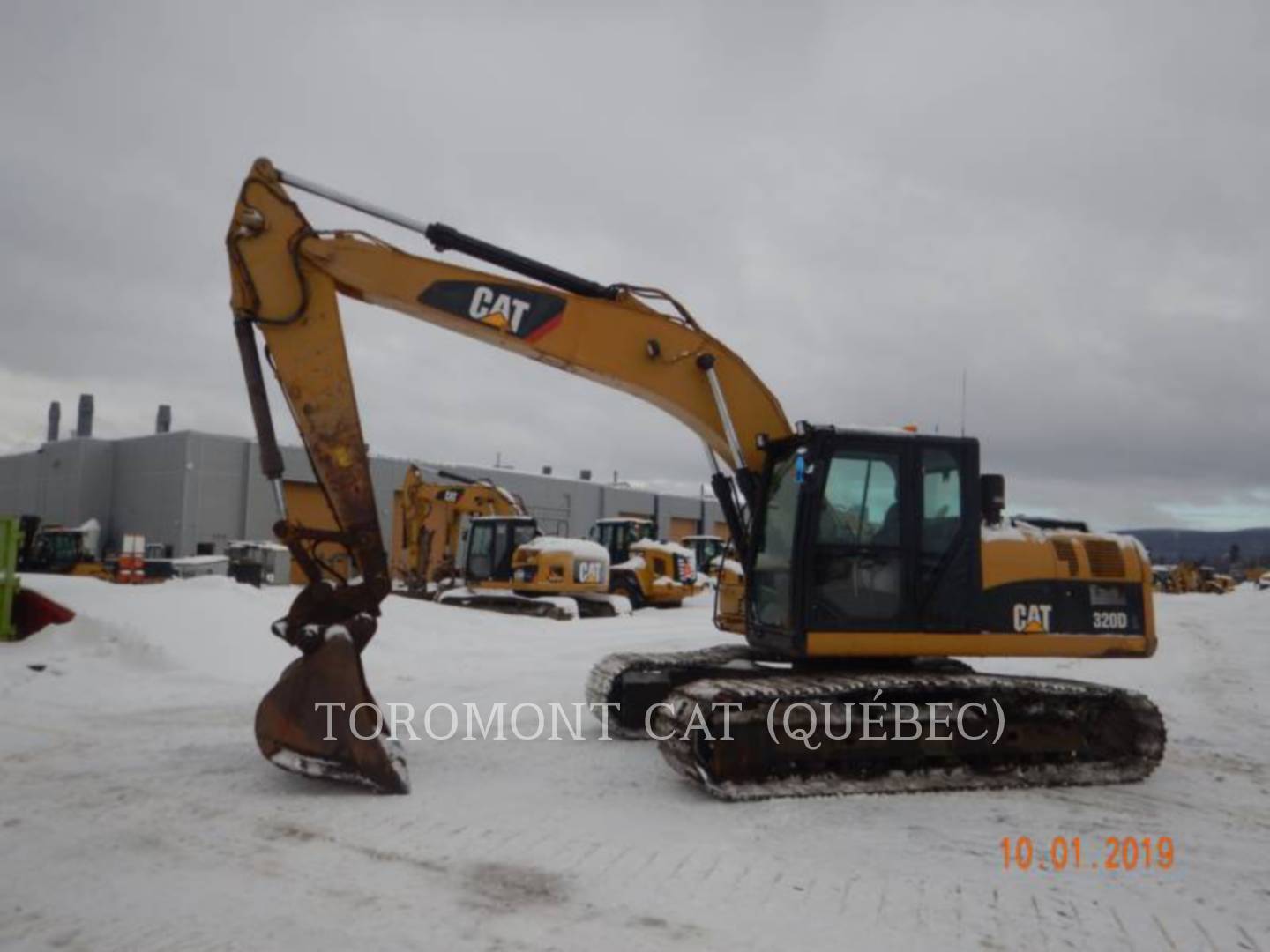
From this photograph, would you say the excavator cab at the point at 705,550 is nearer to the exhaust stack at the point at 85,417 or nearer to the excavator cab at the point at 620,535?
the excavator cab at the point at 620,535

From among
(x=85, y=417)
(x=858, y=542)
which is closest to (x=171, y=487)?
(x=85, y=417)

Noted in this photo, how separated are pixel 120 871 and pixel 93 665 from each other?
698 centimetres

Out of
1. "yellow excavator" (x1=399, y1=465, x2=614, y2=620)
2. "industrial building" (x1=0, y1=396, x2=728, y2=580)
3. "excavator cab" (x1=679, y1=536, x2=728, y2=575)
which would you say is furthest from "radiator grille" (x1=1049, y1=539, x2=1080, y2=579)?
"industrial building" (x1=0, y1=396, x2=728, y2=580)

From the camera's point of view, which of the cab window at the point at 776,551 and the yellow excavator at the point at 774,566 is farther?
the cab window at the point at 776,551

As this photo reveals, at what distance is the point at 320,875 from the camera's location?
4.69 metres

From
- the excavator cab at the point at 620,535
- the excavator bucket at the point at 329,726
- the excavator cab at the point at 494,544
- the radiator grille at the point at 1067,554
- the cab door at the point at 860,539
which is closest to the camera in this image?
the excavator bucket at the point at 329,726

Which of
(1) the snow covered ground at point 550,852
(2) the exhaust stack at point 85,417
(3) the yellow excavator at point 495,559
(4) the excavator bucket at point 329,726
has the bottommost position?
(1) the snow covered ground at point 550,852

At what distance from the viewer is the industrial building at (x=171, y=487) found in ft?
124

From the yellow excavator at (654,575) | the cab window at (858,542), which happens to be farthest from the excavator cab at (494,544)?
the cab window at (858,542)

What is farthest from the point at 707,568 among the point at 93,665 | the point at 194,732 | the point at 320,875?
the point at 320,875

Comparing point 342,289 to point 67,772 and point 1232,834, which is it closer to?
point 67,772

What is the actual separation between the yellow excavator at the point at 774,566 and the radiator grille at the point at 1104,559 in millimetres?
14

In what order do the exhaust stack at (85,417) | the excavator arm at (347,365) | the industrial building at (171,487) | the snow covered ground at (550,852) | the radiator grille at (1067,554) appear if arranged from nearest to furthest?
the snow covered ground at (550,852)
the excavator arm at (347,365)
the radiator grille at (1067,554)
the industrial building at (171,487)
the exhaust stack at (85,417)

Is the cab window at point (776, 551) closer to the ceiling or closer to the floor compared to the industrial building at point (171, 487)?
closer to the floor
